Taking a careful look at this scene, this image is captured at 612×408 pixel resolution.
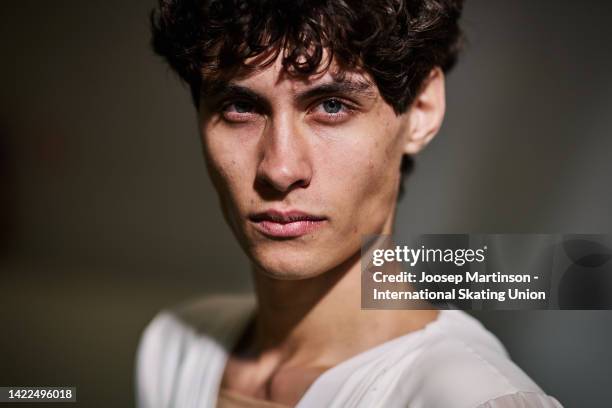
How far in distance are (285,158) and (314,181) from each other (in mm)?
70

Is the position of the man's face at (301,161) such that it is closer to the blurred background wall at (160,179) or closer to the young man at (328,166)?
the young man at (328,166)

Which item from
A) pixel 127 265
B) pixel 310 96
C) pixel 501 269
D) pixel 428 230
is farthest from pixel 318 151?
pixel 127 265

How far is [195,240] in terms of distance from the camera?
2.65 metres

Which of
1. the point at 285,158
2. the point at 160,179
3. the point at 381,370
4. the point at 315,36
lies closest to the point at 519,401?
the point at 381,370

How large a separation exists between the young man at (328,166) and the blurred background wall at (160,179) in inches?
31.1

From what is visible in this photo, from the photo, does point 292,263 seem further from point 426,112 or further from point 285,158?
point 426,112

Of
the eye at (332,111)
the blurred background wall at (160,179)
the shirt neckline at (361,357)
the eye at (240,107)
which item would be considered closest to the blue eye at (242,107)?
the eye at (240,107)

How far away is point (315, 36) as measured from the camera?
3.66 ft

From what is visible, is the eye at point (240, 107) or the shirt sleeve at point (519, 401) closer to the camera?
the shirt sleeve at point (519, 401)

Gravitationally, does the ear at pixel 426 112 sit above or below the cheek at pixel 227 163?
above

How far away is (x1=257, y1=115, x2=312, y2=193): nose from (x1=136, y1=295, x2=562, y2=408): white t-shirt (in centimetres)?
35

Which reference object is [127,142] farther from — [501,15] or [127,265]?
[501,15]

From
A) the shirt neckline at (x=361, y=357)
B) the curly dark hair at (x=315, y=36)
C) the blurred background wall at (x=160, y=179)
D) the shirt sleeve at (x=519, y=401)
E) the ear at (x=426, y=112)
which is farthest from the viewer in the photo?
the blurred background wall at (x=160, y=179)

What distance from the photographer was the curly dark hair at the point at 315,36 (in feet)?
3.68
